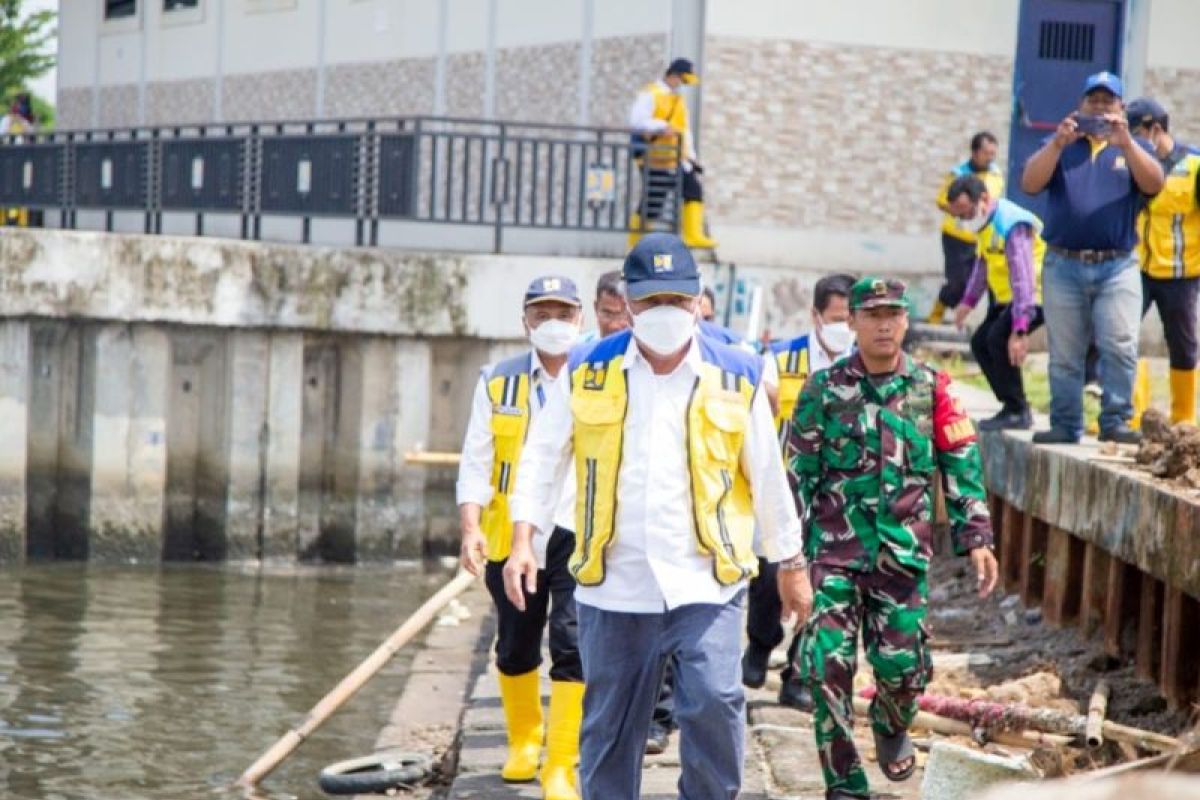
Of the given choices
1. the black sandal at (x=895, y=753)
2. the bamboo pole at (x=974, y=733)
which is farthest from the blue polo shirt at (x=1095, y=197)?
the black sandal at (x=895, y=753)

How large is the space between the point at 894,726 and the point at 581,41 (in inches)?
653

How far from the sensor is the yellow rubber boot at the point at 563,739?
8.48 m

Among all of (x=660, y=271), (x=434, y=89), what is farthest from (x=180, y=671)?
(x=434, y=89)

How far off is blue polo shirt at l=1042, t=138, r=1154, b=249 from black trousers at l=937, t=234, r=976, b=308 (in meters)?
7.34

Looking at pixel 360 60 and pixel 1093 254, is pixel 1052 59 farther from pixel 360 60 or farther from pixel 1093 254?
pixel 1093 254

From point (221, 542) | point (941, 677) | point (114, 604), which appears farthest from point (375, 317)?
point (941, 677)

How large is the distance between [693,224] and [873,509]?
13773mm

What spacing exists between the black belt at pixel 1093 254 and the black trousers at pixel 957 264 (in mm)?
7202

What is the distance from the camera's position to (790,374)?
398 inches

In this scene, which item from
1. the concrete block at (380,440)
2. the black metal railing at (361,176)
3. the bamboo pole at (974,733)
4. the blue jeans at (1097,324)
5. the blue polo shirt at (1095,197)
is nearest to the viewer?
the bamboo pole at (974,733)

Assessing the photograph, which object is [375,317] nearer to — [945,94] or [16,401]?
[16,401]

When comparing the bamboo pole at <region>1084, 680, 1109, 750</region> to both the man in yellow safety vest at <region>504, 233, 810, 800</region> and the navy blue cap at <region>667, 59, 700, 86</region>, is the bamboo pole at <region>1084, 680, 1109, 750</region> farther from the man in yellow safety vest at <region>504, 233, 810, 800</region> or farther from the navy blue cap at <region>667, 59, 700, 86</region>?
the navy blue cap at <region>667, 59, 700, 86</region>

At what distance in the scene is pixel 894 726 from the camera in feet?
26.4

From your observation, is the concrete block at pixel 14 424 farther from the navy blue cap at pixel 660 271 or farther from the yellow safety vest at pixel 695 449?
the navy blue cap at pixel 660 271
